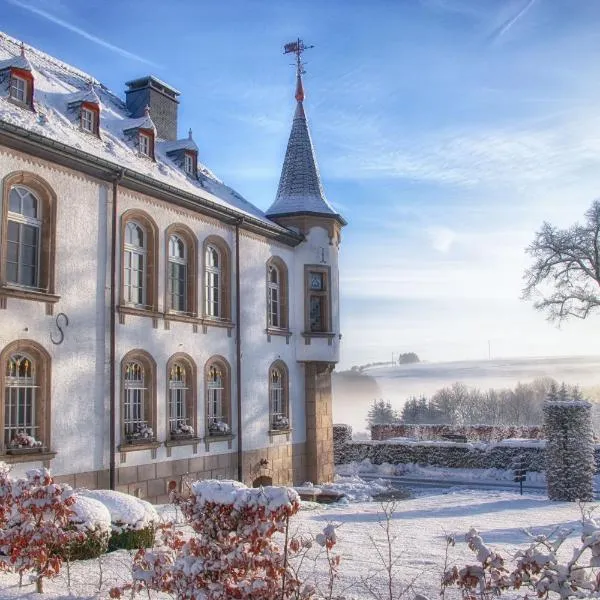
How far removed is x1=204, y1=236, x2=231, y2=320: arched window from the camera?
1978 cm

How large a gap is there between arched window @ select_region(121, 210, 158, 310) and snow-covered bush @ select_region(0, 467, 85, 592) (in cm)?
883

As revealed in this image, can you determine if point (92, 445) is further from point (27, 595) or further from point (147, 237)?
point (27, 595)

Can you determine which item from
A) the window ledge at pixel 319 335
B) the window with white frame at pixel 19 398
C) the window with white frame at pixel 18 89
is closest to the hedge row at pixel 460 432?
the window ledge at pixel 319 335

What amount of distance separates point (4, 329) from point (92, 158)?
170 inches

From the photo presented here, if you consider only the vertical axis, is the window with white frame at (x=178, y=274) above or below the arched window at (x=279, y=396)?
above

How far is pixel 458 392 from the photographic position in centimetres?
8538

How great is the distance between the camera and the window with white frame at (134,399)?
16.2m

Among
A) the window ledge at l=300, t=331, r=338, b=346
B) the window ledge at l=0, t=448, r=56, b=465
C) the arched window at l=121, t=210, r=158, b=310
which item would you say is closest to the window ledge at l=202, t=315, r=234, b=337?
the arched window at l=121, t=210, r=158, b=310

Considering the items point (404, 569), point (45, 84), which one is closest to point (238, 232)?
point (45, 84)

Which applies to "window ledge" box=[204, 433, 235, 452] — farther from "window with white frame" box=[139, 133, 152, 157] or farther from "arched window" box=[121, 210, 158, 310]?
"window with white frame" box=[139, 133, 152, 157]

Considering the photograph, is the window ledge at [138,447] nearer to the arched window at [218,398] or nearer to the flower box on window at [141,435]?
the flower box on window at [141,435]

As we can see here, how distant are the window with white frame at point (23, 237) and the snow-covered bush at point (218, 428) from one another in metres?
6.85

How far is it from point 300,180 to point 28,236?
12.2 metres

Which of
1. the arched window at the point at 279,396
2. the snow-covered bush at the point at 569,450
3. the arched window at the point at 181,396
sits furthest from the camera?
the arched window at the point at 279,396
